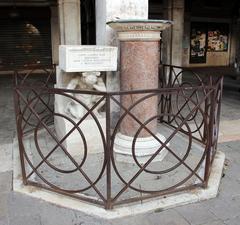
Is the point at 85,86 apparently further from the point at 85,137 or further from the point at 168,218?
the point at 168,218

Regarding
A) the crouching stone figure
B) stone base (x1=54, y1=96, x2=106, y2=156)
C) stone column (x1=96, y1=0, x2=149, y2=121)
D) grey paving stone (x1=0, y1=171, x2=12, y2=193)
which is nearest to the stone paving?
grey paving stone (x1=0, y1=171, x2=12, y2=193)

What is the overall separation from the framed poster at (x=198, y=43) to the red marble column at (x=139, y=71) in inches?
504

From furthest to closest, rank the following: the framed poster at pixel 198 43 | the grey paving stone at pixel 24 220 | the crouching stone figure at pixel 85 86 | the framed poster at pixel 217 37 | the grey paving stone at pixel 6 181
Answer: the framed poster at pixel 217 37 < the framed poster at pixel 198 43 < the crouching stone figure at pixel 85 86 < the grey paving stone at pixel 6 181 < the grey paving stone at pixel 24 220

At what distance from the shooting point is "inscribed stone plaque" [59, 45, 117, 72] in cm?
367

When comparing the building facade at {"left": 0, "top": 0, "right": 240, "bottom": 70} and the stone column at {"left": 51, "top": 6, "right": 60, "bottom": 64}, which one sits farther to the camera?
the stone column at {"left": 51, "top": 6, "right": 60, "bottom": 64}

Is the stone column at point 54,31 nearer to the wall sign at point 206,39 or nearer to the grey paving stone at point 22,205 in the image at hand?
the wall sign at point 206,39

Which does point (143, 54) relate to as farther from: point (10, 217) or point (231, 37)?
point (231, 37)

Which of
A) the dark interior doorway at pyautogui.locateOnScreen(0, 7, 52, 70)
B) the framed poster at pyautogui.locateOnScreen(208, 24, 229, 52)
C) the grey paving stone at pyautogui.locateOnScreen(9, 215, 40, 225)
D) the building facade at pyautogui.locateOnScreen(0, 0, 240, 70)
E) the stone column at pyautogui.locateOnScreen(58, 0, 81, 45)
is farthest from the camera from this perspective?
the framed poster at pyautogui.locateOnScreen(208, 24, 229, 52)

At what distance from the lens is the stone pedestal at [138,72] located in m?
3.58

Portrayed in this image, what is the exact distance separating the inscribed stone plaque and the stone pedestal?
158 millimetres

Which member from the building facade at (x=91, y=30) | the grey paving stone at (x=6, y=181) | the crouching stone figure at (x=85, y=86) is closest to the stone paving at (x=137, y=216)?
the grey paving stone at (x=6, y=181)

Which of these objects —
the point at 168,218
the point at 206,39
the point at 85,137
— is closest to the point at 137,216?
the point at 168,218

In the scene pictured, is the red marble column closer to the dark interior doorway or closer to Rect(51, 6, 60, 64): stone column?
Rect(51, 6, 60, 64): stone column

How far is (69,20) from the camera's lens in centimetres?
957
